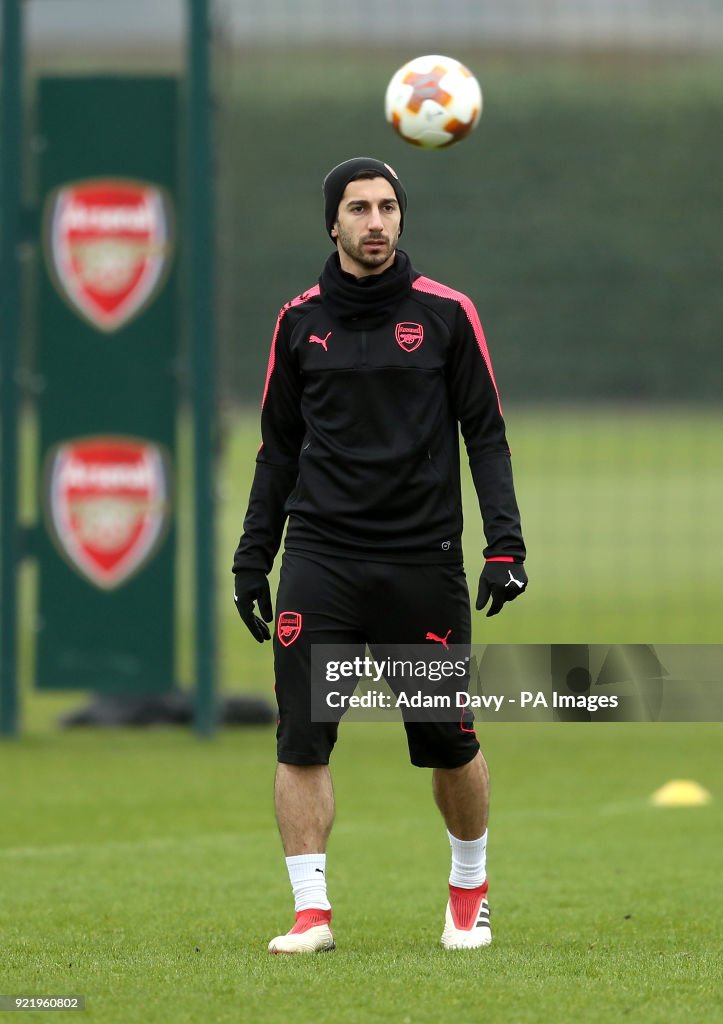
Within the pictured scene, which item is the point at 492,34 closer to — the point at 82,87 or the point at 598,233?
the point at 598,233

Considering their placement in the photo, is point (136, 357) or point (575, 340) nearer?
point (136, 357)

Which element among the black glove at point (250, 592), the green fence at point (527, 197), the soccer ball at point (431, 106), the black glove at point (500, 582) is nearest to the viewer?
the black glove at point (500, 582)

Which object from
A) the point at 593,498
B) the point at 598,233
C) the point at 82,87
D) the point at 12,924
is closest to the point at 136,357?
the point at 82,87

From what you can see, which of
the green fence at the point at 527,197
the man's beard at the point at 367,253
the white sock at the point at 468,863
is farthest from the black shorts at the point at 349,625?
the green fence at the point at 527,197

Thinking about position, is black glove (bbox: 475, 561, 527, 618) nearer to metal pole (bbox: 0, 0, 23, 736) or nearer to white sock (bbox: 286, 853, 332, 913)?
white sock (bbox: 286, 853, 332, 913)

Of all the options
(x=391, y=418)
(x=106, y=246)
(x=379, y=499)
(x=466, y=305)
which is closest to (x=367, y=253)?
(x=466, y=305)

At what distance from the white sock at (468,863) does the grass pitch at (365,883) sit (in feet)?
0.63

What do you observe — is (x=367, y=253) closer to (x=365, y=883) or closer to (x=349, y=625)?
(x=349, y=625)

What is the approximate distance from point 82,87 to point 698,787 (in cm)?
490

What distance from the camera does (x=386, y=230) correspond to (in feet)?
16.9

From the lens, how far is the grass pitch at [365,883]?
14.8 feet

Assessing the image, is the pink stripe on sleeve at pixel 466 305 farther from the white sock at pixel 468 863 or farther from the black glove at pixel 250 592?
the white sock at pixel 468 863

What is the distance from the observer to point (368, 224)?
5.13 m

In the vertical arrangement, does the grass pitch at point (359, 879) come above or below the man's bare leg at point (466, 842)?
below
